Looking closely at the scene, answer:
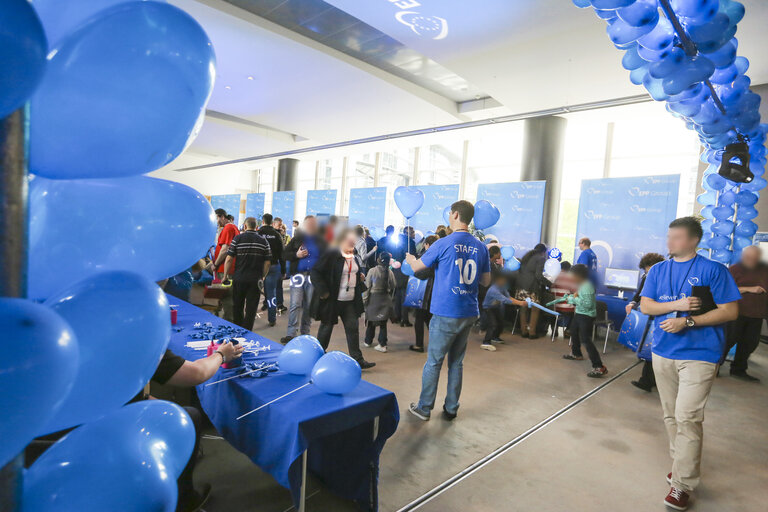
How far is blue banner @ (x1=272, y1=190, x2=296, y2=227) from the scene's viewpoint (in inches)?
526

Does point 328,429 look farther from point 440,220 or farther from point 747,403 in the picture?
point 440,220

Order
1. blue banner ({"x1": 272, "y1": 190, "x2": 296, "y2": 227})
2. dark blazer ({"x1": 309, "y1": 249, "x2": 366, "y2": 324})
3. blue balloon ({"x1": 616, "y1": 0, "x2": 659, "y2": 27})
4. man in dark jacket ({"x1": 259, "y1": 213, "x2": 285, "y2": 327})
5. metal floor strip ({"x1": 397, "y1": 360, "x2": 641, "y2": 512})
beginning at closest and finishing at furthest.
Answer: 1. metal floor strip ({"x1": 397, "y1": 360, "x2": 641, "y2": 512})
2. blue balloon ({"x1": 616, "y1": 0, "x2": 659, "y2": 27})
3. dark blazer ({"x1": 309, "y1": 249, "x2": 366, "y2": 324})
4. man in dark jacket ({"x1": 259, "y1": 213, "x2": 285, "y2": 327})
5. blue banner ({"x1": 272, "y1": 190, "x2": 296, "y2": 227})

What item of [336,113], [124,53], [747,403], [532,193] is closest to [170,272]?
[124,53]

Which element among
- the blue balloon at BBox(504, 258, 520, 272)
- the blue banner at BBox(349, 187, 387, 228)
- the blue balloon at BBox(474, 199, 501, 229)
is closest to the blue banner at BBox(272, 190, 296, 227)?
the blue banner at BBox(349, 187, 387, 228)

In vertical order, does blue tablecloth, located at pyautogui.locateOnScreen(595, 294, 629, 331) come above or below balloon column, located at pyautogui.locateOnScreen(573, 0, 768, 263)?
below

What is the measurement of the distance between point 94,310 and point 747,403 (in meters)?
5.40

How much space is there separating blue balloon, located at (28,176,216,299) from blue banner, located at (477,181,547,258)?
25.7ft

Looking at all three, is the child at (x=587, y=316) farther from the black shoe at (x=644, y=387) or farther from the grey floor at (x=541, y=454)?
the black shoe at (x=644, y=387)

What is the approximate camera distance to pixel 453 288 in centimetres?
299

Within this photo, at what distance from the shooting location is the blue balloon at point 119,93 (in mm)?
618

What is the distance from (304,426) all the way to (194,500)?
84cm

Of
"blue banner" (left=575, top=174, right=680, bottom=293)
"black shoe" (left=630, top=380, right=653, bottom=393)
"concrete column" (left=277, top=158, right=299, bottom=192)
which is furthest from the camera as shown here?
"concrete column" (left=277, top=158, right=299, bottom=192)

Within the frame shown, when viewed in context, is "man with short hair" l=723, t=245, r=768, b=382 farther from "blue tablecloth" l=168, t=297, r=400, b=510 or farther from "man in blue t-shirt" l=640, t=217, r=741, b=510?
"blue tablecloth" l=168, t=297, r=400, b=510

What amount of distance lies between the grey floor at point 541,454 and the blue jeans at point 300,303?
37.1 inches
